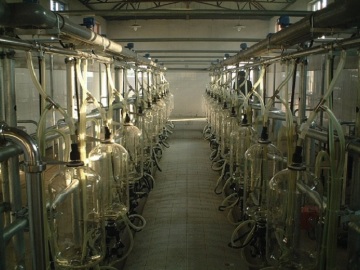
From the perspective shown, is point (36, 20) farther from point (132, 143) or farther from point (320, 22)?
point (132, 143)

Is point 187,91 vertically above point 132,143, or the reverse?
point 187,91

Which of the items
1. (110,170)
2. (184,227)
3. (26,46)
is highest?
(26,46)

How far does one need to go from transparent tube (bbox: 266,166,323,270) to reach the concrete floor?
36.4 inches

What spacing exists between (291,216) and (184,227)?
6.87 ft

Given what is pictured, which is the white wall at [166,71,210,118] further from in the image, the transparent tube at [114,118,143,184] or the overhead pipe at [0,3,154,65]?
the overhead pipe at [0,3,154,65]

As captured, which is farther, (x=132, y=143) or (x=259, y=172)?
(x=132, y=143)

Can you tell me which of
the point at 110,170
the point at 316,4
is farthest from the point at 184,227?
the point at 316,4

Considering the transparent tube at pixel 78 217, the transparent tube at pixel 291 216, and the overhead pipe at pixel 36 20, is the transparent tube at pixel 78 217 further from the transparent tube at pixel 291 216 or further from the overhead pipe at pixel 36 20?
the transparent tube at pixel 291 216

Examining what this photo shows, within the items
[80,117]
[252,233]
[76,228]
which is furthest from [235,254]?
[80,117]

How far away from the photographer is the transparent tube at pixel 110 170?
3104 millimetres

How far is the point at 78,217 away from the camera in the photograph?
2525 millimetres

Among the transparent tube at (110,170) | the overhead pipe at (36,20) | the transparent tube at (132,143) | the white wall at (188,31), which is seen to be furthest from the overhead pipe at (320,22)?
the white wall at (188,31)

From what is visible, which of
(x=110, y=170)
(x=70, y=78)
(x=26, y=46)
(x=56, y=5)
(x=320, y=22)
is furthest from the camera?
(x=56, y=5)

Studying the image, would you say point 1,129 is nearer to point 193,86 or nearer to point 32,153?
point 32,153
